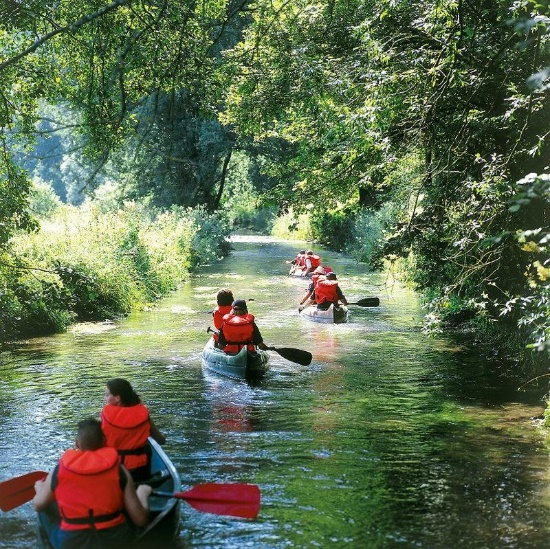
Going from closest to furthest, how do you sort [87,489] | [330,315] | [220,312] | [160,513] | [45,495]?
[87,489], [45,495], [160,513], [220,312], [330,315]

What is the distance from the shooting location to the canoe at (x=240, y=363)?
1287 centimetres

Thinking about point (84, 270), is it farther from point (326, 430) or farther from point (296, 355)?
point (326, 430)

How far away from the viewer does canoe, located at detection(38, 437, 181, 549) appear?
5.97 metres

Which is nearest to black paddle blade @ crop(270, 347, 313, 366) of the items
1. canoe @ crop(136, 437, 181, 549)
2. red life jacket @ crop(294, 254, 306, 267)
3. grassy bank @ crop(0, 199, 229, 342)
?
grassy bank @ crop(0, 199, 229, 342)

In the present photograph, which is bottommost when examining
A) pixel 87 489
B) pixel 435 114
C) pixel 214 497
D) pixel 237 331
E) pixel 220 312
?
pixel 214 497

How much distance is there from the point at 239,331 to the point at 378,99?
4517mm

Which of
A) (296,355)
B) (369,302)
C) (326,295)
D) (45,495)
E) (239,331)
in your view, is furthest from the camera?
(369,302)

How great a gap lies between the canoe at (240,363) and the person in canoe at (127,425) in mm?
5652

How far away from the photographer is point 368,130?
38.9 ft

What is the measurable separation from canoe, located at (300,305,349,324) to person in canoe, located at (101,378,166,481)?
11801 millimetres

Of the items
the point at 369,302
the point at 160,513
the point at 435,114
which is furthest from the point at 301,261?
the point at 160,513

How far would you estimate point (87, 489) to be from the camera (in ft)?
18.4

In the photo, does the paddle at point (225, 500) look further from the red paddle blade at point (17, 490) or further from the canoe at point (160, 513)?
the red paddle blade at point (17, 490)

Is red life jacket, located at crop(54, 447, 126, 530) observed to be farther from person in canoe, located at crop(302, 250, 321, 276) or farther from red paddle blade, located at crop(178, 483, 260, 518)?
person in canoe, located at crop(302, 250, 321, 276)
